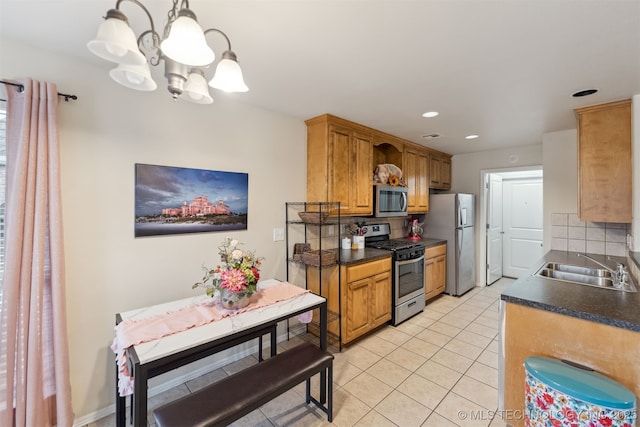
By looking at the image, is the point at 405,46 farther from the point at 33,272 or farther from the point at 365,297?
the point at 33,272

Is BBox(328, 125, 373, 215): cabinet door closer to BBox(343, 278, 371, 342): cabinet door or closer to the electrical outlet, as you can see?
the electrical outlet

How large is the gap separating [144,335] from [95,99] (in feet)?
A: 5.01

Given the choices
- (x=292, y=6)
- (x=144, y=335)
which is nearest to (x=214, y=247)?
(x=144, y=335)

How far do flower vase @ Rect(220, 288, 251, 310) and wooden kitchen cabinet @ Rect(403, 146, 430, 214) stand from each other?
9.58 ft

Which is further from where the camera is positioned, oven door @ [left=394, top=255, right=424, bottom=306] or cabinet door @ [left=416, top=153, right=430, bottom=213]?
cabinet door @ [left=416, top=153, right=430, bottom=213]

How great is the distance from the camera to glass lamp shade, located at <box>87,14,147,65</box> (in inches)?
34.9

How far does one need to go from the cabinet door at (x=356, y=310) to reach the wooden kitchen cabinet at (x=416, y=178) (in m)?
1.65

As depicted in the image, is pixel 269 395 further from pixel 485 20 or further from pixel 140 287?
pixel 485 20

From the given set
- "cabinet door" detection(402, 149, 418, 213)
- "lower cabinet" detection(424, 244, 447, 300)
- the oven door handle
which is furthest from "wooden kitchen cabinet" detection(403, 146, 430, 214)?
the oven door handle

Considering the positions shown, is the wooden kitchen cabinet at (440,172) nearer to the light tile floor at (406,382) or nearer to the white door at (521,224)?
the white door at (521,224)

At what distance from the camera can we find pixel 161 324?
159cm

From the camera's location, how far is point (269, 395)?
155cm

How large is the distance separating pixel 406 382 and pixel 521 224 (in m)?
4.47

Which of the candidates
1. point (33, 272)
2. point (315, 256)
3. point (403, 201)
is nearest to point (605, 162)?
point (403, 201)
